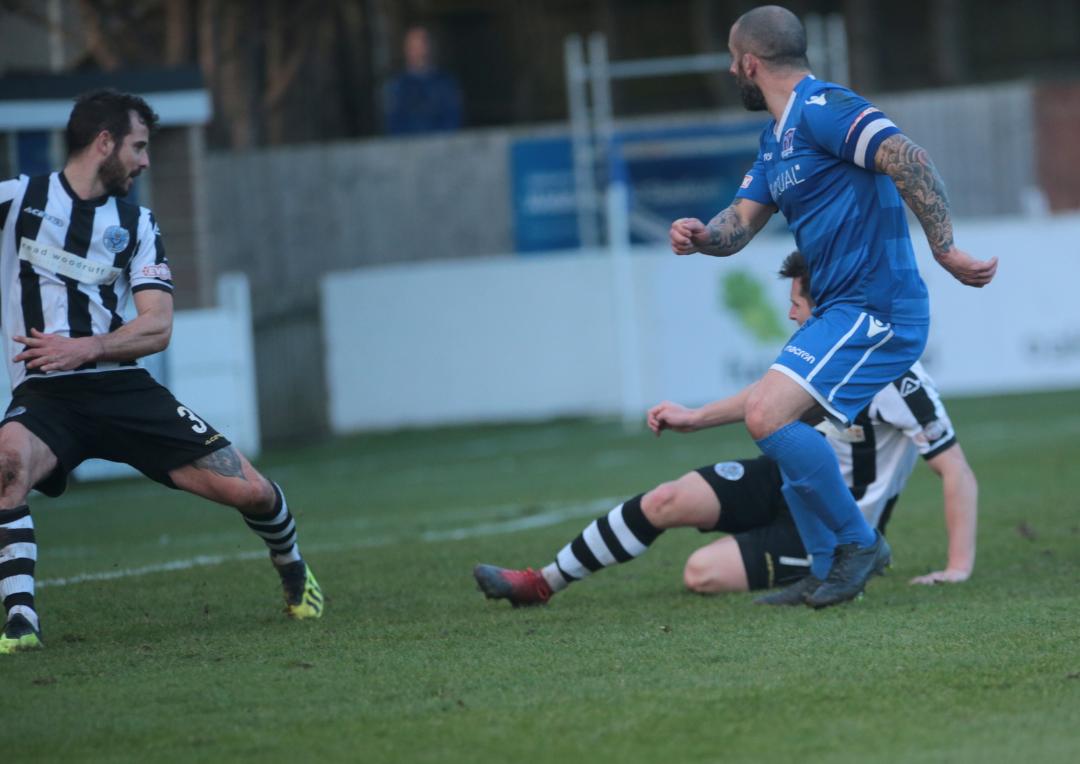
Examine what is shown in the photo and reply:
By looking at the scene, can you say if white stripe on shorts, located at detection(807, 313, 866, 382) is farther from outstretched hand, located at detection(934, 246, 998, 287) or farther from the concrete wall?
the concrete wall

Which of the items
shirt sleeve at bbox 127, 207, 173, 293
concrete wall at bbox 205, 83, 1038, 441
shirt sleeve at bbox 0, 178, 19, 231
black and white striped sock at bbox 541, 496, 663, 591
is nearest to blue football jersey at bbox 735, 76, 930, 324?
black and white striped sock at bbox 541, 496, 663, 591

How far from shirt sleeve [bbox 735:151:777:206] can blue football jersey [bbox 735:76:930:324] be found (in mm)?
248

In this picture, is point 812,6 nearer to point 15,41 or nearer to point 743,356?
point 743,356

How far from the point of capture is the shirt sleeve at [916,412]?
6527 millimetres

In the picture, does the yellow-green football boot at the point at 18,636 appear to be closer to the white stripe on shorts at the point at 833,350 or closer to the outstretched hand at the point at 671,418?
the outstretched hand at the point at 671,418

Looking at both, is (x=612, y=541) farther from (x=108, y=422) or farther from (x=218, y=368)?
(x=218, y=368)

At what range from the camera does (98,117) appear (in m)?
5.97

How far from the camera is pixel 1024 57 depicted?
25531 millimetres

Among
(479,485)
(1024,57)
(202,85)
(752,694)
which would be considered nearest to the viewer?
(752,694)

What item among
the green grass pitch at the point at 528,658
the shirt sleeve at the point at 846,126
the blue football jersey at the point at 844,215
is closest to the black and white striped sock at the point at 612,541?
the green grass pitch at the point at 528,658

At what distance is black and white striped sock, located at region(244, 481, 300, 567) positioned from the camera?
6.11 m

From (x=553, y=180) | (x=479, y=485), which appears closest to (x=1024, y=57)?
(x=553, y=180)

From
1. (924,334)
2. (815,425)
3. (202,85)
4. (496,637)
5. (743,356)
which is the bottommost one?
(743,356)

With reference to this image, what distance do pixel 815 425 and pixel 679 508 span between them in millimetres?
639
